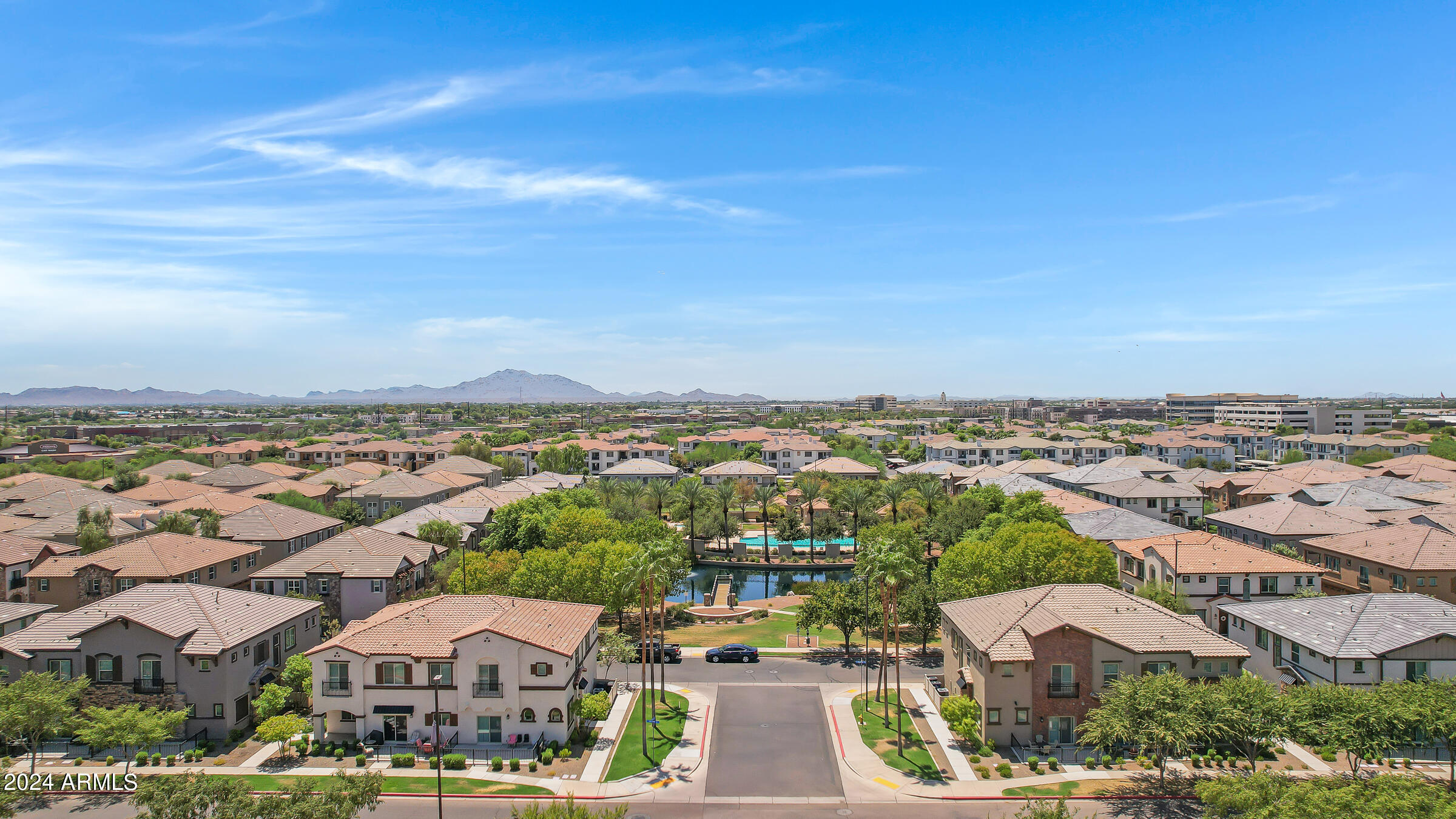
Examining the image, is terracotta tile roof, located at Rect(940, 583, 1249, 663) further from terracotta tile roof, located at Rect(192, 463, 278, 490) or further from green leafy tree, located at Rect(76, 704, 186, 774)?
terracotta tile roof, located at Rect(192, 463, 278, 490)

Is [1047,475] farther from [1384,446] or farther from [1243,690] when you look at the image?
[1243,690]

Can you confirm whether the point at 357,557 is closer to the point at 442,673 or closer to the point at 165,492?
the point at 442,673

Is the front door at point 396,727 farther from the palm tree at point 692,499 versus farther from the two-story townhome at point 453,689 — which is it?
the palm tree at point 692,499

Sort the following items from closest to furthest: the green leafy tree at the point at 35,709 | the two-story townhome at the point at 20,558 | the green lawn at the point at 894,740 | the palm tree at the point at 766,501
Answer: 1. the green leafy tree at the point at 35,709
2. the green lawn at the point at 894,740
3. the two-story townhome at the point at 20,558
4. the palm tree at the point at 766,501

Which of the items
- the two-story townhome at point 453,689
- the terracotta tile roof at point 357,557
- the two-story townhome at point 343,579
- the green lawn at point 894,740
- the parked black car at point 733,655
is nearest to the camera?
the green lawn at point 894,740

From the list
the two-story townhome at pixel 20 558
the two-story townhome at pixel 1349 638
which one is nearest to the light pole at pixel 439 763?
the two-story townhome at pixel 20 558
